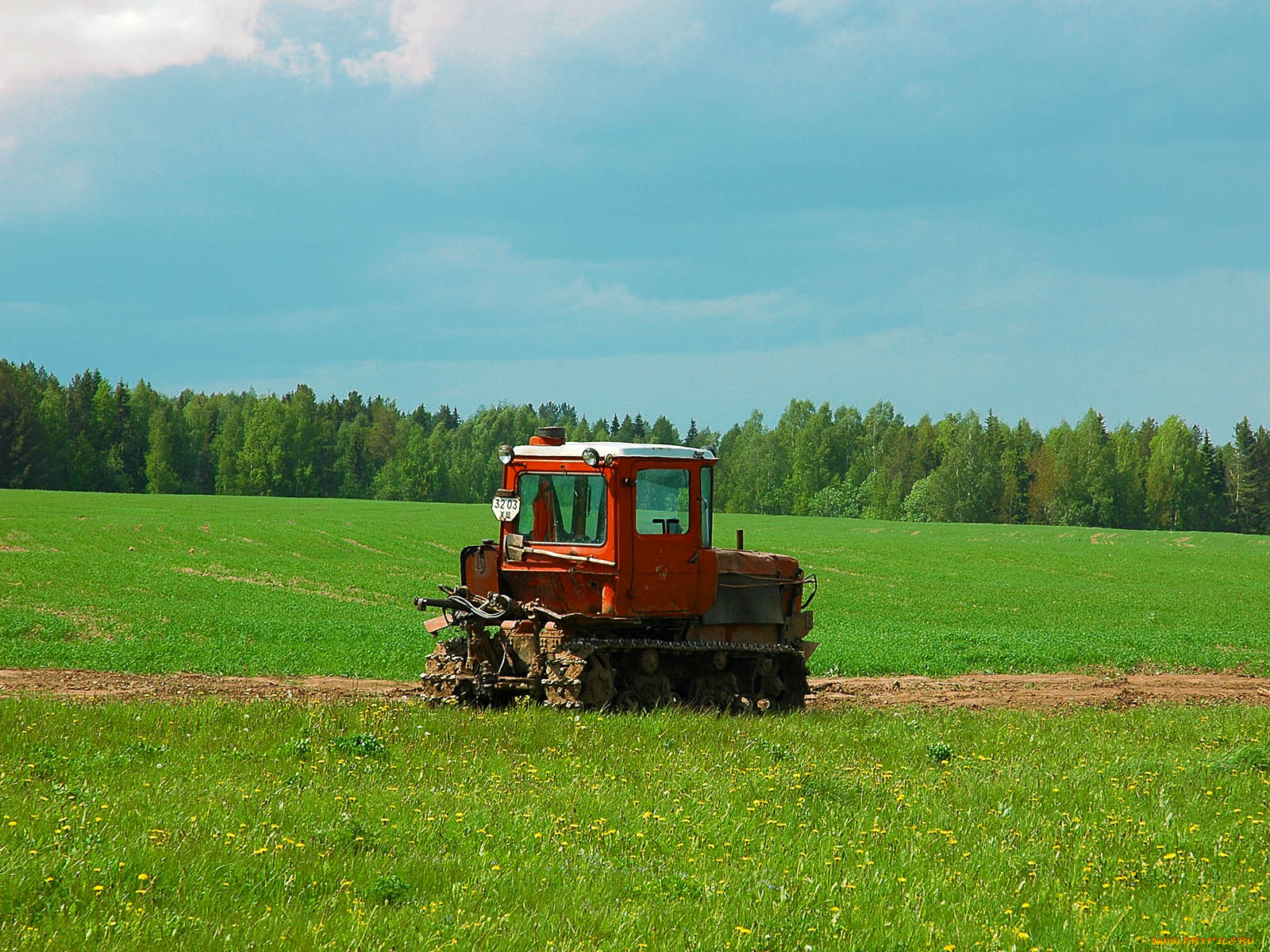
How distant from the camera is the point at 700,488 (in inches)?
590

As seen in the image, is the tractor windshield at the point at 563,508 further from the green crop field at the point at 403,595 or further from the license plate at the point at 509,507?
the green crop field at the point at 403,595

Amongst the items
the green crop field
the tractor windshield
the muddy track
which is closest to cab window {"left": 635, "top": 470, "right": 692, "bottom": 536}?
the tractor windshield

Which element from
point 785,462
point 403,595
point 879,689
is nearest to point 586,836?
point 879,689

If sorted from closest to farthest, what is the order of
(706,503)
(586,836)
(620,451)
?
1. (586,836)
2. (620,451)
3. (706,503)

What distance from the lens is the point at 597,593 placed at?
14.7 meters

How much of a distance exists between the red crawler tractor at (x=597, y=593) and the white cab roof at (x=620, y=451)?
0.02 metres

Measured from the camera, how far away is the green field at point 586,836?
6.31m

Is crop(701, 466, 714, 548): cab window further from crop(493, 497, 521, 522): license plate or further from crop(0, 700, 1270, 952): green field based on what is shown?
crop(0, 700, 1270, 952): green field

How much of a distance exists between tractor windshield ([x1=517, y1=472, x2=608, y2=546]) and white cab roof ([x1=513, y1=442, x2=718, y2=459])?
279 millimetres

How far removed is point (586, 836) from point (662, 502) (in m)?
7.09

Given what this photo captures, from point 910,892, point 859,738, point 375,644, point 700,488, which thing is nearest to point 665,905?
point 910,892

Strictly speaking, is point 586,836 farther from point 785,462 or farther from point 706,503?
point 785,462

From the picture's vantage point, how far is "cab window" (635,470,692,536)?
14547 millimetres

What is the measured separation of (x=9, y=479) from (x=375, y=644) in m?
106
